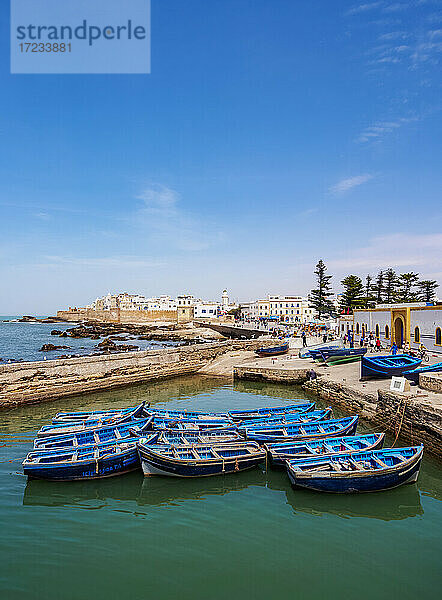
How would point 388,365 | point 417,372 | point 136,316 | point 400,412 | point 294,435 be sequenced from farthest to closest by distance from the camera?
point 136,316, point 388,365, point 417,372, point 400,412, point 294,435

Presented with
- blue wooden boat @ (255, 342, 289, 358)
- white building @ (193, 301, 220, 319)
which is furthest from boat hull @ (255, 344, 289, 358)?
white building @ (193, 301, 220, 319)

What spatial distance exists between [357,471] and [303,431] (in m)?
4.52

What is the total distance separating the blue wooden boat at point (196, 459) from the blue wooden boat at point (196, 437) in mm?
690

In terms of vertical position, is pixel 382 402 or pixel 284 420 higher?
pixel 382 402

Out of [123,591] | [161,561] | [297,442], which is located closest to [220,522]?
[161,561]

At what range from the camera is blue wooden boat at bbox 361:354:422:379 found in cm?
2227

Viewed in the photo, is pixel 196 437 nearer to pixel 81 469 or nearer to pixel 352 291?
pixel 81 469

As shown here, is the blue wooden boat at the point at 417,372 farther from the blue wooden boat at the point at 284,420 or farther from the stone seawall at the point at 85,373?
the stone seawall at the point at 85,373

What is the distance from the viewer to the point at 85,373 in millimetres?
27641

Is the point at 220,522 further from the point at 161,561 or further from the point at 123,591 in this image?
the point at 123,591

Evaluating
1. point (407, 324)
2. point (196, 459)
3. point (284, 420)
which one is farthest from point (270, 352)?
point (196, 459)

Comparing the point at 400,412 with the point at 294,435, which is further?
the point at 400,412

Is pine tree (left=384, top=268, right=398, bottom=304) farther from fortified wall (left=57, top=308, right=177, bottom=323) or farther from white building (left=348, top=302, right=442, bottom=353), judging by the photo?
fortified wall (left=57, top=308, right=177, bottom=323)

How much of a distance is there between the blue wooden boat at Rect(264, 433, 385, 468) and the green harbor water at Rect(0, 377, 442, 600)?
0.69 metres
